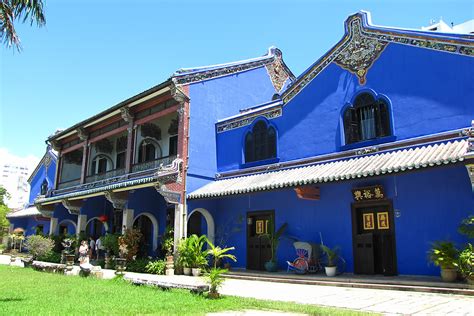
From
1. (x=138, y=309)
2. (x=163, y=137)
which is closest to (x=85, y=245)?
(x=163, y=137)

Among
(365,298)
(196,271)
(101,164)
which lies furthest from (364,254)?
(101,164)

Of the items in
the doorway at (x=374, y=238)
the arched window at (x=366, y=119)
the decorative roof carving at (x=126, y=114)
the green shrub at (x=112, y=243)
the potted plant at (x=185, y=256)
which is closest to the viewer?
the doorway at (x=374, y=238)

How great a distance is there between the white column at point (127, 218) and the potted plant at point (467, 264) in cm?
1187

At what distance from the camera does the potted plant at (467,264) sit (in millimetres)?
8211

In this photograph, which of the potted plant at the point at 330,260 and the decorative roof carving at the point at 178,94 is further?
the decorative roof carving at the point at 178,94

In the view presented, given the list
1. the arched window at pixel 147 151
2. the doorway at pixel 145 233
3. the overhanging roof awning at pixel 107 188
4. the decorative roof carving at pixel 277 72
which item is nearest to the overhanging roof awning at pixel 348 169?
the overhanging roof awning at pixel 107 188

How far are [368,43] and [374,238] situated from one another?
589 cm

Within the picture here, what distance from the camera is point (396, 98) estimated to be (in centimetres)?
1141

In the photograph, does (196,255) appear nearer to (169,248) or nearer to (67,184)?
(169,248)

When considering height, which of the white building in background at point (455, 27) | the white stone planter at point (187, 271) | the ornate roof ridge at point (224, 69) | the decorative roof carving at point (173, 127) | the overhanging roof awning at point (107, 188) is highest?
the white building in background at point (455, 27)

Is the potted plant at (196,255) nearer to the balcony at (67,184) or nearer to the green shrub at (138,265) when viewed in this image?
the green shrub at (138,265)

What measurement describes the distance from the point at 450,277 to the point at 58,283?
979cm

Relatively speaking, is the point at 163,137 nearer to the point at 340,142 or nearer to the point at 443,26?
the point at 340,142

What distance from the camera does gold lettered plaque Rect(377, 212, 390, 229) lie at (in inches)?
429
